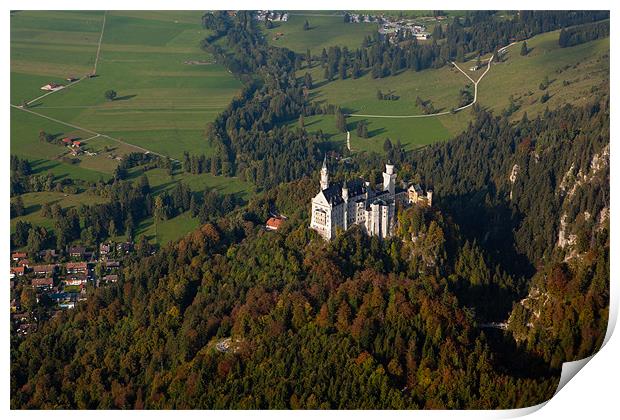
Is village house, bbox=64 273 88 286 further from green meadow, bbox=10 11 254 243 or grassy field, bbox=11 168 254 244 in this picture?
green meadow, bbox=10 11 254 243

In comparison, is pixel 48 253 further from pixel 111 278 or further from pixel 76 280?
pixel 111 278

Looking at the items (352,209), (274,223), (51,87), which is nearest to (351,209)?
(352,209)

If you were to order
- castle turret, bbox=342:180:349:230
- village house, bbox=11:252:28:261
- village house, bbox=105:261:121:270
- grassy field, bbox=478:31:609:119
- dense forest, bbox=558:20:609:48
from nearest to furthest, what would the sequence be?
castle turret, bbox=342:180:349:230
village house, bbox=11:252:28:261
village house, bbox=105:261:121:270
grassy field, bbox=478:31:609:119
dense forest, bbox=558:20:609:48

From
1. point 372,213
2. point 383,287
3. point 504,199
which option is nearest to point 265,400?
point 383,287

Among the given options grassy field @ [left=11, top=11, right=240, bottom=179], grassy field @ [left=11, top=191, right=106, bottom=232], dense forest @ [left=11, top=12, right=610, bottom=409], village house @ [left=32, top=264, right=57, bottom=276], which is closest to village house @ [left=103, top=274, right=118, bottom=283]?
dense forest @ [left=11, top=12, right=610, bottom=409]

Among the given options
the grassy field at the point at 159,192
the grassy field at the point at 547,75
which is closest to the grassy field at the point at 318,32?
the grassy field at the point at 547,75

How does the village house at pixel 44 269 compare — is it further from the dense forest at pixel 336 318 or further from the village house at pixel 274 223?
the village house at pixel 274 223

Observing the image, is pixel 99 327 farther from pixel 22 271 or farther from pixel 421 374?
pixel 421 374

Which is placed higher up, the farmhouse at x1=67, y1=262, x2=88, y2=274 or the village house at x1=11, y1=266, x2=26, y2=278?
the village house at x1=11, y1=266, x2=26, y2=278
